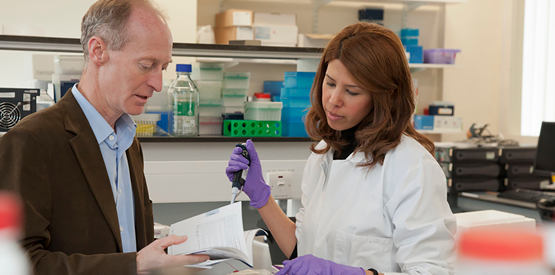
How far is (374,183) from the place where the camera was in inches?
50.8

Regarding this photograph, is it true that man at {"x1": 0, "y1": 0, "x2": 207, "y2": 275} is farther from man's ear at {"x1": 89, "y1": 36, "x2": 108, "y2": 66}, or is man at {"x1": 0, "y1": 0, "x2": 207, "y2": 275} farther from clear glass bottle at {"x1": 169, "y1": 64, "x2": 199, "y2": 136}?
clear glass bottle at {"x1": 169, "y1": 64, "x2": 199, "y2": 136}

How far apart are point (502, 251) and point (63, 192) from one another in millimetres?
1015

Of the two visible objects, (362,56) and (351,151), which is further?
(351,151)

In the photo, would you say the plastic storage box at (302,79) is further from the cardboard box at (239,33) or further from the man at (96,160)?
the cardboard box at (239,33)

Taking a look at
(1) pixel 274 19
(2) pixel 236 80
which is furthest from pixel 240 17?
(2) pixel 236 80

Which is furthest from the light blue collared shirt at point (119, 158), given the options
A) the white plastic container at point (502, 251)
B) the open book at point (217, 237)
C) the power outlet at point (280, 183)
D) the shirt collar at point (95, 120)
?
the white plastic container at point (502, 251)

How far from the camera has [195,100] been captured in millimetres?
2180

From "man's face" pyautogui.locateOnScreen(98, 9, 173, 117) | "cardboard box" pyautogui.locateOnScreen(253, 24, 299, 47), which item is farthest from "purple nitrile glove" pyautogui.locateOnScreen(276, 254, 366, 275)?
"cardboard box" pyautogui.locateOnScreen(253, 24, 299, 47)

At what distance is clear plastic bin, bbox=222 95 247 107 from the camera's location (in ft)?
7.33

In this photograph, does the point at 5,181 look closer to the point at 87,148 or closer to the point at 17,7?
the point at 87,148

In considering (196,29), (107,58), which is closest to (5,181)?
(107,58)

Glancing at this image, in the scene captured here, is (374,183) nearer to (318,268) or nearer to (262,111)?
(318,268)

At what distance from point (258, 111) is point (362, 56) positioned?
3.46 ft

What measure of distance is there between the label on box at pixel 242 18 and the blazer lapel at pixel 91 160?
3.09m
